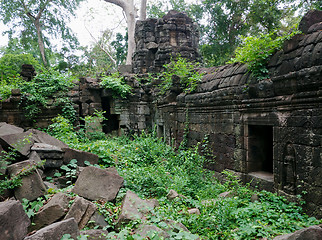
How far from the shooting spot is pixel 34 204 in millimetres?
3607

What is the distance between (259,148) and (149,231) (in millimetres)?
3595

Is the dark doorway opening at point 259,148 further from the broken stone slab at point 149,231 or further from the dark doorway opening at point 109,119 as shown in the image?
the dark doorway opening at point 109,119

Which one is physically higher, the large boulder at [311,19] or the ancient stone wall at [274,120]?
the large boulder at [311,19]

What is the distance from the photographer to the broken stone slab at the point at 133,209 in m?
3.48

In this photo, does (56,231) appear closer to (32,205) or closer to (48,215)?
(48,215)

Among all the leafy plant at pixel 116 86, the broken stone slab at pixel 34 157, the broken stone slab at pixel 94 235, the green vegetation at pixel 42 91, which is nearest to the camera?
the broken stone slab at pixel 94 235

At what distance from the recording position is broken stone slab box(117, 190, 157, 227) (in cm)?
348

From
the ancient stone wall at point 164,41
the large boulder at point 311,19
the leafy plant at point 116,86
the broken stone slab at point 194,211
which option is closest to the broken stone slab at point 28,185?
the broken stone slab at point 194,211

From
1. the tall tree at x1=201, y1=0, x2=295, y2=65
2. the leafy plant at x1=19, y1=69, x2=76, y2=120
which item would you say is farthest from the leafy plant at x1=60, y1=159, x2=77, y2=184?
the tall tree at x1=201, y1=0, x2=295, y2=65

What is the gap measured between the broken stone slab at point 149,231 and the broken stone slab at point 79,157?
9.64ft

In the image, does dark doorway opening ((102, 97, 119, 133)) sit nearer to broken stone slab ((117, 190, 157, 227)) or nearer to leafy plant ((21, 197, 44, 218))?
broken stone slab ((117, 190, 157, 227))

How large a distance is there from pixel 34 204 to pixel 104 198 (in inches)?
44.5

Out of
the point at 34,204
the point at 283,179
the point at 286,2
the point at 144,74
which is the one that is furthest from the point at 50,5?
the point at 283,179

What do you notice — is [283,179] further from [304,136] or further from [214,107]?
[214,107]
